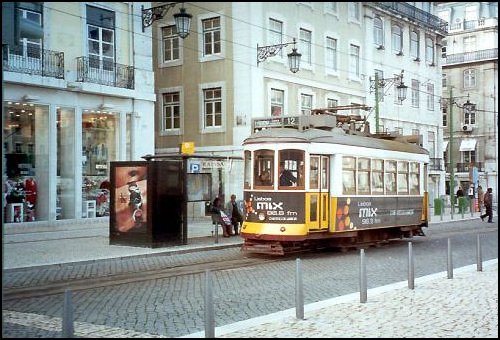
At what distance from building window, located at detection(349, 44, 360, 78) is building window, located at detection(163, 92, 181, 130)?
33.4ft

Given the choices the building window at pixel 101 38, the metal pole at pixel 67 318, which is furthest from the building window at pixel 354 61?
the metal pole at pixel 67 318

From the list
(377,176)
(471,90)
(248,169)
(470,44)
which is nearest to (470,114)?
(471,90)

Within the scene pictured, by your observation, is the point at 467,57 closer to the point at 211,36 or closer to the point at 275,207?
the point at 211,36

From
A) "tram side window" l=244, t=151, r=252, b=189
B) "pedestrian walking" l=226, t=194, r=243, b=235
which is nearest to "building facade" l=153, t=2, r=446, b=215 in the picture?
"pedestrian walking" l=226, t=194, r=243, b=235

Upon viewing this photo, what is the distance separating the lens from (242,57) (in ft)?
99.9

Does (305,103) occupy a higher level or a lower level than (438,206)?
higher

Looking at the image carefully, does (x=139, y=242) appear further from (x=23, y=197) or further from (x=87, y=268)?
(x=23, y=197)

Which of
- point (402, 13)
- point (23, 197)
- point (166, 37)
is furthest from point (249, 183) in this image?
point (402, 13)

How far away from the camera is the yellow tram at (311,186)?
16.4m

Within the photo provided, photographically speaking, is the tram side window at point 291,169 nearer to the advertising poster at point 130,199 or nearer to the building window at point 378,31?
the advertising poster at point 130,199

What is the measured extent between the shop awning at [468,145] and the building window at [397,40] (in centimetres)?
674

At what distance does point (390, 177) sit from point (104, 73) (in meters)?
11.2

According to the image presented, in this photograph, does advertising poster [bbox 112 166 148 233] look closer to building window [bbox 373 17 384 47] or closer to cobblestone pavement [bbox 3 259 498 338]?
cobblestone pavement [bbox 3 259 498 338]

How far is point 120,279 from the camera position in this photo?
42.3 feet
